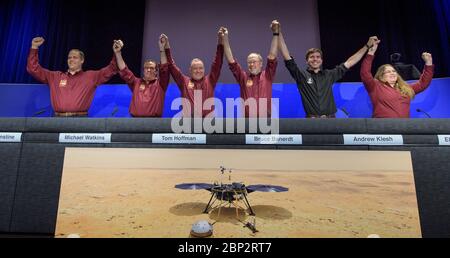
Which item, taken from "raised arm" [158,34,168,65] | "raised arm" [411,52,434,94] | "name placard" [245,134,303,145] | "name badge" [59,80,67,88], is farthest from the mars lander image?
"raised arm" [411,52,434,94]

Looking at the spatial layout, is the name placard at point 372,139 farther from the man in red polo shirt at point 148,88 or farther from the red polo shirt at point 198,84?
the man in red polo shirt at point 148,88

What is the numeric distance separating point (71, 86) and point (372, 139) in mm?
3005

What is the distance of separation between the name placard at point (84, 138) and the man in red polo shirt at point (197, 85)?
92 cm

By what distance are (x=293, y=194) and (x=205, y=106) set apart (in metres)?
1.42

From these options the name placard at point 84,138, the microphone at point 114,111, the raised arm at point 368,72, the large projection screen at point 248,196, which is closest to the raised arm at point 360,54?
the raised arm at point 368,72

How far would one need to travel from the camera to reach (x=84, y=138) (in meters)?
1.86

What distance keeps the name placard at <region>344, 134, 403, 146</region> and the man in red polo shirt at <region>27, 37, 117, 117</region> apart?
2602mm

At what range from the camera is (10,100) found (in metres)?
3.47

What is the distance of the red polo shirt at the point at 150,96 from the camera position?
2.87m

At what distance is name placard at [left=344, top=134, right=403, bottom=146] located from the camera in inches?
69.5

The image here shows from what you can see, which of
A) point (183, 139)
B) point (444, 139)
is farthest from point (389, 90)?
point (183, 139)

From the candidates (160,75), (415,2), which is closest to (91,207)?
(160,75)

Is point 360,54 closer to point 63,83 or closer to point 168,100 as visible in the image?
point 168,100

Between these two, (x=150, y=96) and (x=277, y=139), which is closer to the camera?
(x=277, y=139)
